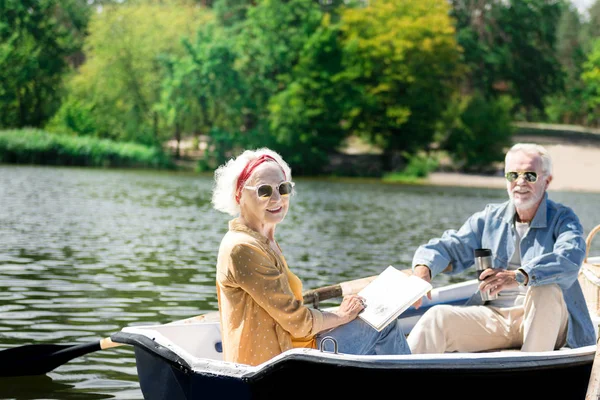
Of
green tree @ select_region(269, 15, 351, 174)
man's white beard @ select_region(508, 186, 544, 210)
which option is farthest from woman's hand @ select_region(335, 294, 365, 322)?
green tree @ select_region(269, 15, 351, 174)

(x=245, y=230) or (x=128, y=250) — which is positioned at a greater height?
(x=245, y=230)

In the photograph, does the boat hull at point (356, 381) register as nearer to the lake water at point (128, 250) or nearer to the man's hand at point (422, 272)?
the man's hand at point (422, 272)

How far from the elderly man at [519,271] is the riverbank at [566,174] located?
3648 centimetres

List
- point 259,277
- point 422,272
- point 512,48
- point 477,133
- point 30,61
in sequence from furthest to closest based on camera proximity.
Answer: point 512,48 < point 30,61 < point 477,133 < point 422,272 < point 259,277

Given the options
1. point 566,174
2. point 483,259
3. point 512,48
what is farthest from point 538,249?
point 512,48

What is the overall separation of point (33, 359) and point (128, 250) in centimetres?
809

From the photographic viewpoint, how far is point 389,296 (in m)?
4.50

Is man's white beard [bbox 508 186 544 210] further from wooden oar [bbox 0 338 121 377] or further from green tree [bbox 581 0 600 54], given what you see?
green tree [bbox 581 0 600 54]

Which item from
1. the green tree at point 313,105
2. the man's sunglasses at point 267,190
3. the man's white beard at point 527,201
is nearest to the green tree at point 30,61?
the green tree at point 313,105

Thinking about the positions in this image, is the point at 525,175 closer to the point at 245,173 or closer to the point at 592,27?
the point at 245,173

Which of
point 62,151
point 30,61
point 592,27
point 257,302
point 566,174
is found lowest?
point 566,174

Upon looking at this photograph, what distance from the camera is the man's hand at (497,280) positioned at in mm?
5027

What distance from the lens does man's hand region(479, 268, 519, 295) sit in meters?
5.03

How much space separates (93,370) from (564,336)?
3081 mm
